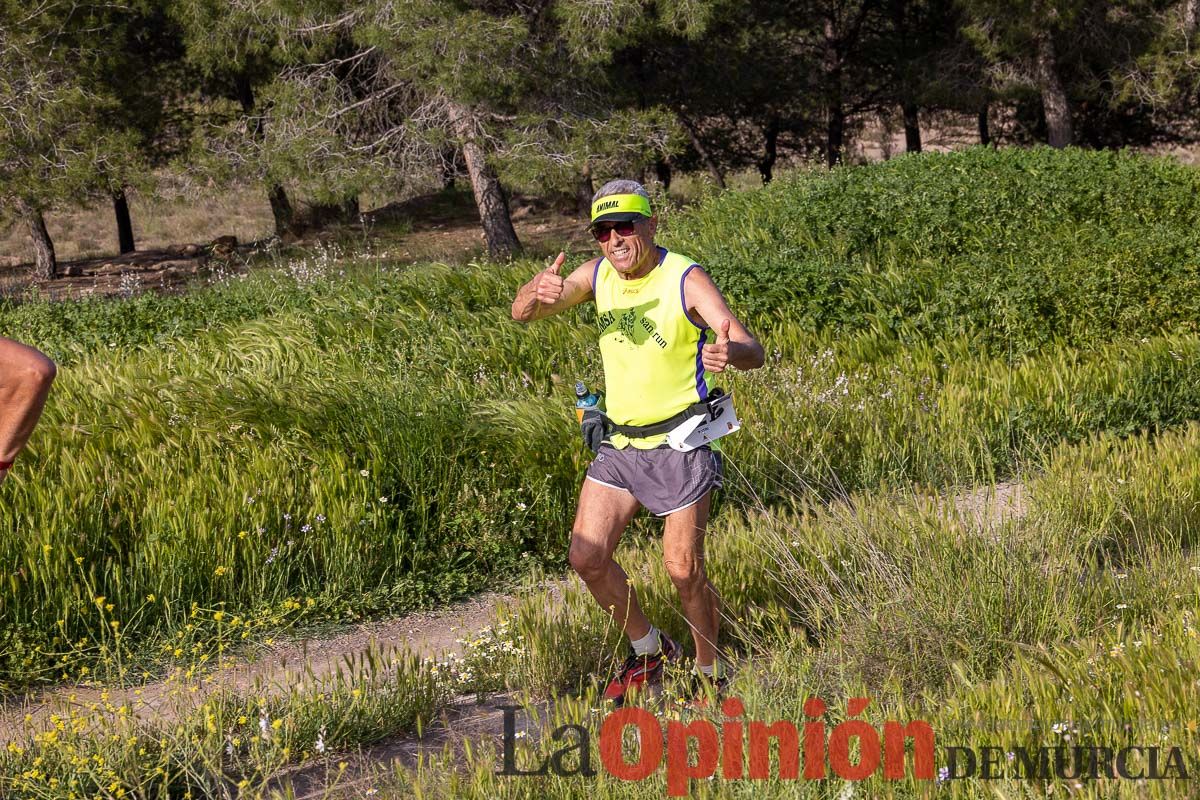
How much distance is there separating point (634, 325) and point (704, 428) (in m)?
0.45

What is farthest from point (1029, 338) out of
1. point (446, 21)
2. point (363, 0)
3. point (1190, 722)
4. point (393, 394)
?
point (363, 0)

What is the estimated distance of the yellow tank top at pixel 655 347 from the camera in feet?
15.0

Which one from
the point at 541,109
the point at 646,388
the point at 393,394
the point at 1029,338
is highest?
the point at 541,109

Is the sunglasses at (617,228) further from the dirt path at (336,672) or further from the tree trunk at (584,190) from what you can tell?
the tree trunk at (584,190)

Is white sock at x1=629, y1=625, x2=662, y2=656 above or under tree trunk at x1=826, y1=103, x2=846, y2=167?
under

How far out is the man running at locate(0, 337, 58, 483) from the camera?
3.30 meters

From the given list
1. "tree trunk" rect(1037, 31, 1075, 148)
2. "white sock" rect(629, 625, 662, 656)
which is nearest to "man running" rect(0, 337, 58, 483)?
"white sock" rect(629, 625, 662, 656)

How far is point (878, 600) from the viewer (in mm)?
4750

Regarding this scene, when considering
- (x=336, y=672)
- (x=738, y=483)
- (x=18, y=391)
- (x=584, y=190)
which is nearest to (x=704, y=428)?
(x=336, y=672)

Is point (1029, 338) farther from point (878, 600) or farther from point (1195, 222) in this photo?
point (878, 600)

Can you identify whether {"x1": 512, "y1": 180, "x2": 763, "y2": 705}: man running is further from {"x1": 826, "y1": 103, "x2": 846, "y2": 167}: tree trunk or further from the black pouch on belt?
{"x1": 826, "y1": 103, "x2": 846, "y2": 167}: tree trunk

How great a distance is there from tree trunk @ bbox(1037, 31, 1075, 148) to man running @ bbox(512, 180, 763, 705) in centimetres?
2052

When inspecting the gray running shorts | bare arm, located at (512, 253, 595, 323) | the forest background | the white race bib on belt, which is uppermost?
the forest background

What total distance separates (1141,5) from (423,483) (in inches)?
801
